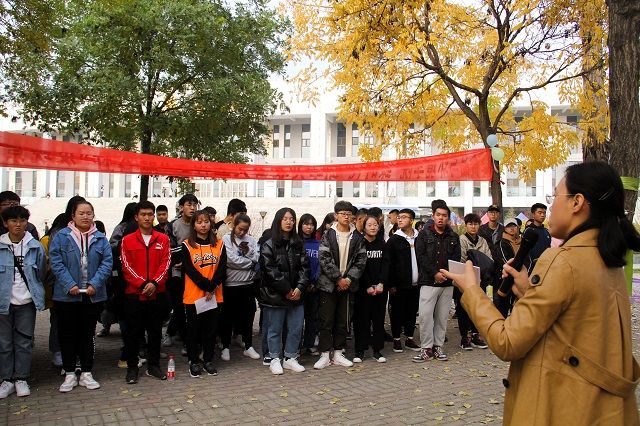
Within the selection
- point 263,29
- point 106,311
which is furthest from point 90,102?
point 106,311

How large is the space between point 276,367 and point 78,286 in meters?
2.37

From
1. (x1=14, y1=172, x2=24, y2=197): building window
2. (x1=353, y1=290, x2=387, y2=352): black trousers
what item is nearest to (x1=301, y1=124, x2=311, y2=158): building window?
(x1=14, y1=172, x2=24, y2=197): building window

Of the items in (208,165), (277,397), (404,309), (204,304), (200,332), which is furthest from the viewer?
(208,165)

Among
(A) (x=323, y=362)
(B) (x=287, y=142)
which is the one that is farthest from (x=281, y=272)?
(B) (x=287, y=142)

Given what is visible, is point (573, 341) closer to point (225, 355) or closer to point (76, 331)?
point (76, 331)

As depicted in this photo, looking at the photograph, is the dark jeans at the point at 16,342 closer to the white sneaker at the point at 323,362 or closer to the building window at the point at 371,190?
the white sneaker at the point at 323,362

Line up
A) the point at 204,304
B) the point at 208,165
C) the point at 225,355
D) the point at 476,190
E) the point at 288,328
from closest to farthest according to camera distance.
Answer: the point at 204,304 < the point at 288,328 < the point at 225,355 < the point at 208,165 < the point at 476,190

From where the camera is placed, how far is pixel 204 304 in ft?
20.0

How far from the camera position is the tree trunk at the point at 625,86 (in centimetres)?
526

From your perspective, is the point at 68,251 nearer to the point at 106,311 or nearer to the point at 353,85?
the point at 106,311

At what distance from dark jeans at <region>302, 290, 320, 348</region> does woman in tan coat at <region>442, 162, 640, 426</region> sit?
198 inches

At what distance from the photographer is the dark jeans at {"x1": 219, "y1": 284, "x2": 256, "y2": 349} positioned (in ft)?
23.0

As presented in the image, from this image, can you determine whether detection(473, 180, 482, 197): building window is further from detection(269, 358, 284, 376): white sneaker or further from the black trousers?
detection(269, 358, 284, 376): white sneaker

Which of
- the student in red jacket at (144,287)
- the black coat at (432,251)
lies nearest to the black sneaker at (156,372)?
the student in red jacket at (144,287)
